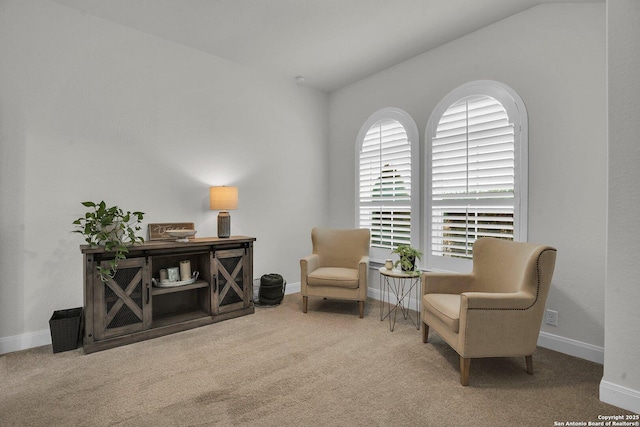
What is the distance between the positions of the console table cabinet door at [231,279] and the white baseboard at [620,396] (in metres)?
2.98

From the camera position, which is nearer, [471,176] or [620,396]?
[620,396]

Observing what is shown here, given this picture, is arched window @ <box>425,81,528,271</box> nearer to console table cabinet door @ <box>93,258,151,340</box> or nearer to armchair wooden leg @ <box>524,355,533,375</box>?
armchair wooden leg @ <box>524,355,533,375</box>

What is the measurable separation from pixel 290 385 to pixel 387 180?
265 centimetres

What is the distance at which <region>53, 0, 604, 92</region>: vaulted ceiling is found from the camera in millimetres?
2762

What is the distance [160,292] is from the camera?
9.77 feet

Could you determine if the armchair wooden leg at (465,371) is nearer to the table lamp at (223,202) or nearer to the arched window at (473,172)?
the arched window at (473,172)

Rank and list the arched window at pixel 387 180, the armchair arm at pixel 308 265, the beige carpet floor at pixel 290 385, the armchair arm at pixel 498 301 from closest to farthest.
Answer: the beige carpet floor at pixel 290 385
the armchair arm at pixel 498 301
the armchair arm at pixel 308 265
the arched window at pixel 387 180

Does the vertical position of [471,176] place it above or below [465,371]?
above

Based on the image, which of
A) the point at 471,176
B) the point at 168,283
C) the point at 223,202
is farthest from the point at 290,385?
the point at 471,176

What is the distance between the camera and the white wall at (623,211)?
1.84 meters

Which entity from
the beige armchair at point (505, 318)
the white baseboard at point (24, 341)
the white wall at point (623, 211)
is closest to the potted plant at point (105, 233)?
the white baseboard at point (24, 341)

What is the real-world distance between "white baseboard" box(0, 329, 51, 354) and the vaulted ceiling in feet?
9.43

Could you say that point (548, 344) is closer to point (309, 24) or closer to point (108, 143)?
point (309, 24)

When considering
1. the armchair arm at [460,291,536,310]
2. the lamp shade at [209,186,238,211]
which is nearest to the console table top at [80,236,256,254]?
the lamp shade at [209,186,238,211]
